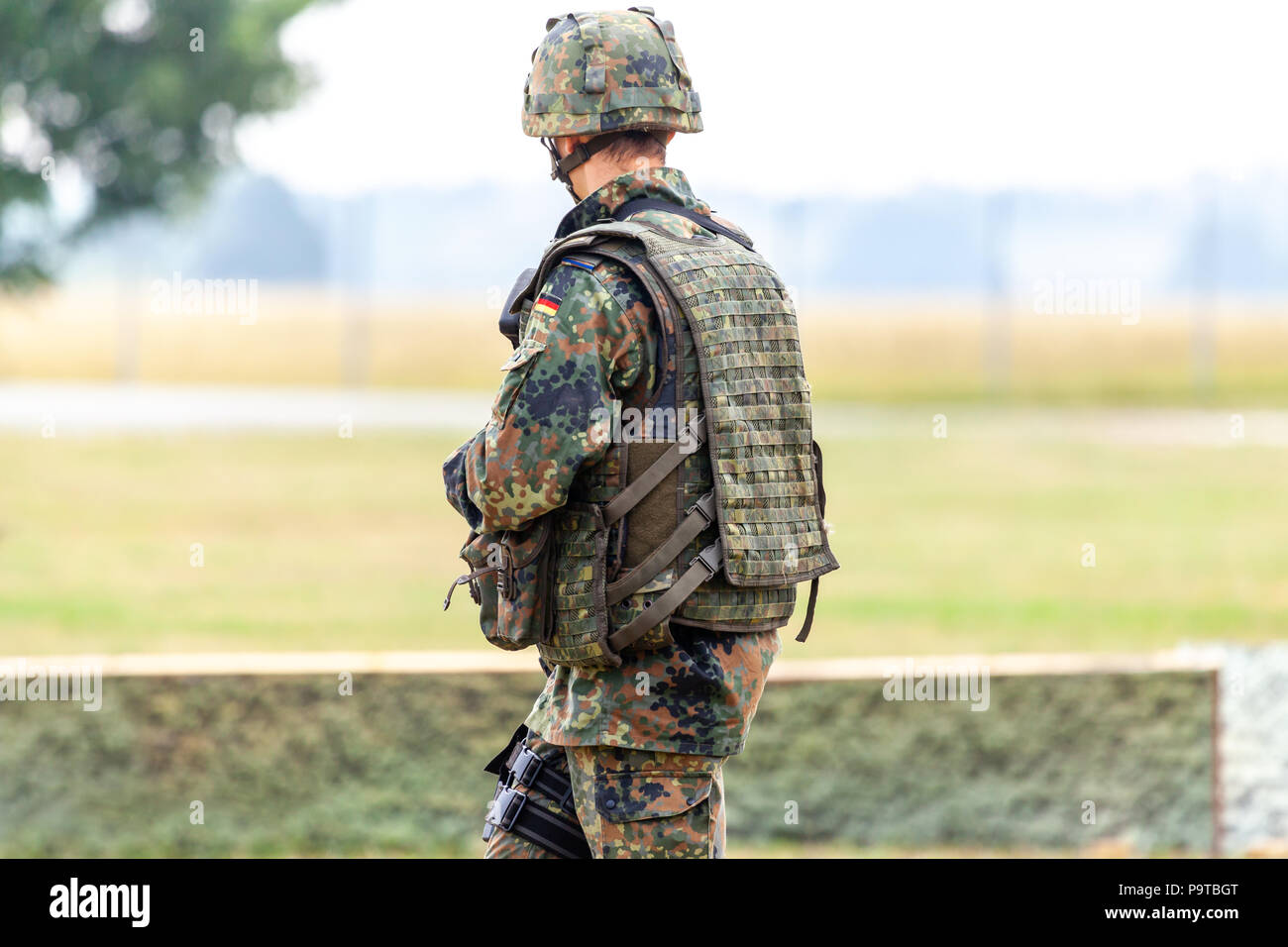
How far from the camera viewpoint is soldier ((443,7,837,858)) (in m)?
2.91

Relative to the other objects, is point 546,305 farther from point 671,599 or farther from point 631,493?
point 671,599

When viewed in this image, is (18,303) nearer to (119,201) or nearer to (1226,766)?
(119,201)

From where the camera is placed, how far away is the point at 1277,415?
1769 centimetres

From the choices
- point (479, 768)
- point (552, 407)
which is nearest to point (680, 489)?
point (552, 407)

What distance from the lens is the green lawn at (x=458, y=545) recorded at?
333 inches

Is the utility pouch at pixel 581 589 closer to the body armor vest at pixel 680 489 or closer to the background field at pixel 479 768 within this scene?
the body armor vest at pixel 680 489

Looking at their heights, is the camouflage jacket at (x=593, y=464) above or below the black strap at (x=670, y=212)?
below

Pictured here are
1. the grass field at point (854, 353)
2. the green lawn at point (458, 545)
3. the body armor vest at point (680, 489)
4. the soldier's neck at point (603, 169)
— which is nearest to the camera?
the body armor vest at point (680, 489)

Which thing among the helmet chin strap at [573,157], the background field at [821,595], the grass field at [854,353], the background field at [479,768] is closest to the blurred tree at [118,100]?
the background field at [821,595]

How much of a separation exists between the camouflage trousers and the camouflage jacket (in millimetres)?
50

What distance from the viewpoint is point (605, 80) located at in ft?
10.1

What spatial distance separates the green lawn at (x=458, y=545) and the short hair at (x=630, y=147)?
486 centimetres

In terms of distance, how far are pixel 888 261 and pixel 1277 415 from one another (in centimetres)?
985
